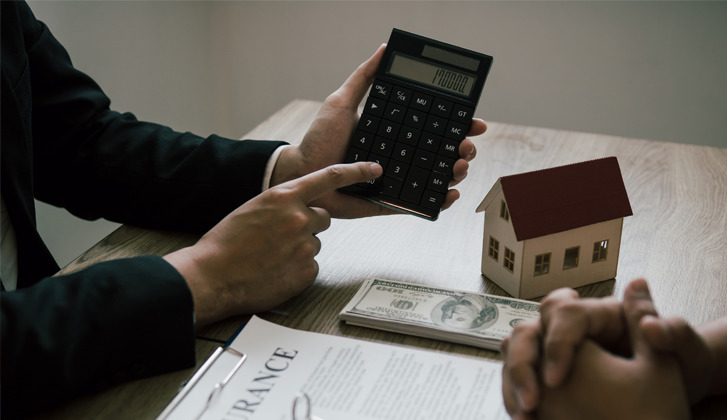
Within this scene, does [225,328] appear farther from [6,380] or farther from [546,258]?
[546,258]

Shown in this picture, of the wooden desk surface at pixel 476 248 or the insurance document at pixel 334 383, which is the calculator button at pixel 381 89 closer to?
the wooden desk surface at pixel 476 248

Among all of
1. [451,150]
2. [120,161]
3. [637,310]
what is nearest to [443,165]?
[451,150]

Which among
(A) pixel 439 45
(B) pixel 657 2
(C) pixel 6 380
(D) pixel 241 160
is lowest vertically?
(C) pixel 6 380

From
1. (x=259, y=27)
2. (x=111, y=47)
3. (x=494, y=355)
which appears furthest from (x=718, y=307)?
(x=259, y=27)

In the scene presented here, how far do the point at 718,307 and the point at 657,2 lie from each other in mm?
1353

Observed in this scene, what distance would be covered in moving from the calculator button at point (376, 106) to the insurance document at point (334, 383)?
322mm

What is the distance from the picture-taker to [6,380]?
1.81ft

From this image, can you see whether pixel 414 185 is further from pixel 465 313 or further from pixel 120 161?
pixel 120 161

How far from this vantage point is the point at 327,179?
29.0 inches

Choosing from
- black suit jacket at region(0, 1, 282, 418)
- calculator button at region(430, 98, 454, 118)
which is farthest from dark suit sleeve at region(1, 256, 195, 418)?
calculator button at region(430, 98, 454, 118)

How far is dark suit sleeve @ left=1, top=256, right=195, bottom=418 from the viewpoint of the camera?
559 millimetres

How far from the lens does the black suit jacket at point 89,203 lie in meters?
0.57

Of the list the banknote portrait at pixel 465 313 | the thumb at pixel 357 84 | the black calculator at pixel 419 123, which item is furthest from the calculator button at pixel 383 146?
the banknote portrait at pixel 465 313

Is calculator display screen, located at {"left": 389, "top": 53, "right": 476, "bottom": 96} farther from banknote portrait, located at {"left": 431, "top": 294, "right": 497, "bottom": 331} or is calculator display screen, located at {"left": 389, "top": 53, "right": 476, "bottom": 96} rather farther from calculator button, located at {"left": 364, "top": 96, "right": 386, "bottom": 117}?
banknote portrait, located at {"left": 431, "top": 294, "right": 497, "bottom": 331}
